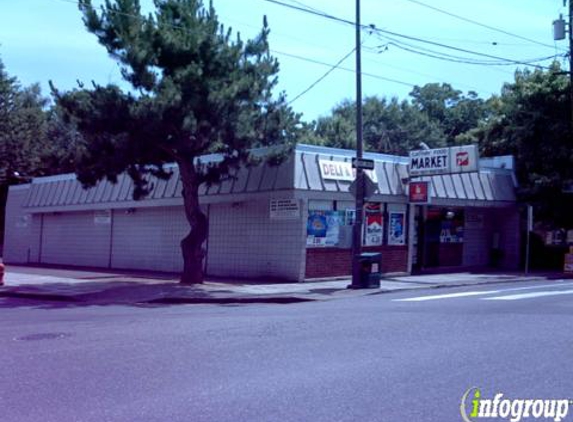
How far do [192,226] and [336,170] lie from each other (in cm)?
540

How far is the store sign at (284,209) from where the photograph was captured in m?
23.3

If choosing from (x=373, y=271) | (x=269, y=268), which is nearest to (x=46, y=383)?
(x=373, y=271)

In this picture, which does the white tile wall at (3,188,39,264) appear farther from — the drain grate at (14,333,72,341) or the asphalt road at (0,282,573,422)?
the drain grate at (14,333,72,341)

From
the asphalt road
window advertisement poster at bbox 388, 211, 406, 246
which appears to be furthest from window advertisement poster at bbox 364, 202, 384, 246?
the asphalt road

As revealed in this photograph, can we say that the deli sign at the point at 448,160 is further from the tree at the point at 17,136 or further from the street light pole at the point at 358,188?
the tree at the point at 17,136

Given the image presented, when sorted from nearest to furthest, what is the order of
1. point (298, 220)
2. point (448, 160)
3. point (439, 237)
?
point (298, 220) → point (448, 160) → point (439, 237)

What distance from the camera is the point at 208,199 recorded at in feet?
85.9

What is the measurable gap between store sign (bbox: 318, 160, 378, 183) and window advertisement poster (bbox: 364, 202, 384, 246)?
1.38m

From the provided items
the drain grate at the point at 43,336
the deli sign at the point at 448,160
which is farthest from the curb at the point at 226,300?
the deli sign at the point at 448,160

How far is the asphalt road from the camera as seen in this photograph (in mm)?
6754

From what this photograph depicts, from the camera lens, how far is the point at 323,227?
23828 millimetres

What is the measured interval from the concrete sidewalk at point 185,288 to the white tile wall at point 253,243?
53.0 inches

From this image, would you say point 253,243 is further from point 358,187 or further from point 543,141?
point 543,141

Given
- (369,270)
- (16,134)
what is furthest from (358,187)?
(16,134)
